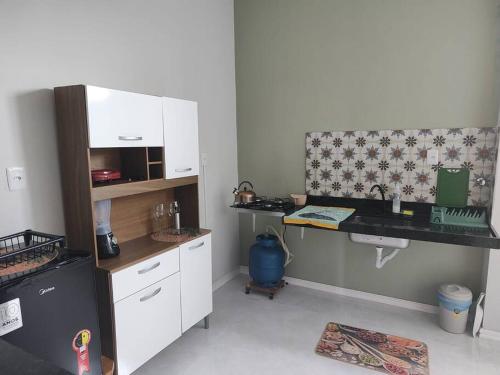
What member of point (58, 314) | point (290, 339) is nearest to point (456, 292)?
point (290, 339)

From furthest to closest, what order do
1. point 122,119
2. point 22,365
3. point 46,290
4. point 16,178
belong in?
point 122,119, point 16,178, point 46,290, point 22,365

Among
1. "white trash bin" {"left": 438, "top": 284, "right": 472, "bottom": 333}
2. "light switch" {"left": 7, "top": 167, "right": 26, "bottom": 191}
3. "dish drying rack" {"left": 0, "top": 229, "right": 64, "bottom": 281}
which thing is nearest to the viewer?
"dish drying rack" {"left": 0, "top": 229, "right": 64, "bottom": 281}

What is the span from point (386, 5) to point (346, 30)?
1.14 ft

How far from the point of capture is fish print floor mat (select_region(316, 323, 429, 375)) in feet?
7.43

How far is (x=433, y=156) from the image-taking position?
9.10 feet

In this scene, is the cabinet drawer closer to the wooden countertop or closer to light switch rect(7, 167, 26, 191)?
the wooden countertop

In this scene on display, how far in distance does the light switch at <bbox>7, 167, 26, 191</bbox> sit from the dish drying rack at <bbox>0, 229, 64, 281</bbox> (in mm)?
231

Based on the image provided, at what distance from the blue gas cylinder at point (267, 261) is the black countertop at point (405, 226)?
17.8 inches

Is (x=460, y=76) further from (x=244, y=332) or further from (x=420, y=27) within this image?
→ (x=244, y=332)

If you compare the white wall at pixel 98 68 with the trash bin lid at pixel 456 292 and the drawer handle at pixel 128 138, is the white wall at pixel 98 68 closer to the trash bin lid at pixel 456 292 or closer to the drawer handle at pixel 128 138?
the drawer handle at pixel 128 138

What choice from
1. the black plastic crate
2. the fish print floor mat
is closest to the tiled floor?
the fish print floor mat

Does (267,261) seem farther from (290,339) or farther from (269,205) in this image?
(290,339)

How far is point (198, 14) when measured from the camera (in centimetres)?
299

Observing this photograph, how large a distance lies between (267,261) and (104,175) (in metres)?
1.67
